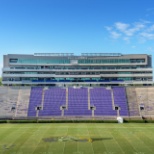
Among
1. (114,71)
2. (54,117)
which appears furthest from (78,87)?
(54,117)

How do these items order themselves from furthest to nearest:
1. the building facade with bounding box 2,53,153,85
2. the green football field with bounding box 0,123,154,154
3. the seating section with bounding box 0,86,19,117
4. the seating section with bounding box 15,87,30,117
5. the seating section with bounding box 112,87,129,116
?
1. the building facade with bounding box 2,53,153,85
2. the seating section with bounding box 112,87,129,116
3. the seating section with bounding box 0,86,19,117
4. the seating section with bounding box 15,87,30,117
5. the green football field with bounding box 0,123,154,154

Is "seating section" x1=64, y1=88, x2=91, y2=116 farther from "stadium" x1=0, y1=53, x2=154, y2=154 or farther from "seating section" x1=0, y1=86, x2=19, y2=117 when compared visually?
"seating section" x1=0, y1=86, x2=19, y2=117

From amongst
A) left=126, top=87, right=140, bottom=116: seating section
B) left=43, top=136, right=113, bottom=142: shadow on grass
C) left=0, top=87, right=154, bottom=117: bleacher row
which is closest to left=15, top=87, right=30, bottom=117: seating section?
left=0, top=87, right=154, bottom=117: bleacher row

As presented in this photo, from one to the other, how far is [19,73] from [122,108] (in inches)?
1479

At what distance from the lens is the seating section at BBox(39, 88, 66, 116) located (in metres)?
71.1

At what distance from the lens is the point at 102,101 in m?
76.1

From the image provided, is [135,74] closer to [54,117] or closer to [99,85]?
[99,85]

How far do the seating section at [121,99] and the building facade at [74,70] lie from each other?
830 centimetres

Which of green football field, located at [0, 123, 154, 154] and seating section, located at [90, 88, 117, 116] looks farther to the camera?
seating section, located at [90, 88, 117, 116]

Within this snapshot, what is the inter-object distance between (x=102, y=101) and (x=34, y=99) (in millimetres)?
19267

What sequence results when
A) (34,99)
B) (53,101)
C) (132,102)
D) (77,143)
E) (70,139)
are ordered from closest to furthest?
(77,143) < (70,139) < (132,102) < (53,101) < (34,99)

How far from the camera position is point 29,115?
69562 mm

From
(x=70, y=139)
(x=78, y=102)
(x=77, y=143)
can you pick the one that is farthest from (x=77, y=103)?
(x=77, y=143)

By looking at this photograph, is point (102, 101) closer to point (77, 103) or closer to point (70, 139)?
point (77, 103)
